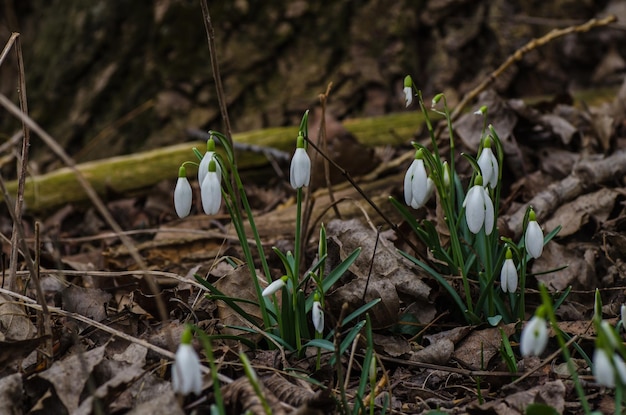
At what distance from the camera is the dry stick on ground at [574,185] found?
2.78m

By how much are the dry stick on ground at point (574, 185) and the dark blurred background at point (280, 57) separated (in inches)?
68.4

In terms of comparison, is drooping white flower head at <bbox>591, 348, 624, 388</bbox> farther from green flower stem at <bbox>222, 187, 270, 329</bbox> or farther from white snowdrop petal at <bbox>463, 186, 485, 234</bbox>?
green flower stem at <bbox>222, 187, 270, 329</bbox>

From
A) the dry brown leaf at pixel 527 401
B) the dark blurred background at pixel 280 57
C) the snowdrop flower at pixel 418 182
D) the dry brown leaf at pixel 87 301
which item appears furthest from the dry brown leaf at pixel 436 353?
the dark blurred background at pixel 280 57

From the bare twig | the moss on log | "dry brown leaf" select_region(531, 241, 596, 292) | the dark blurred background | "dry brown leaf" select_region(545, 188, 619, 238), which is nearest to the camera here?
"dry brown leaf" select_region(531, 241, 596, 292)

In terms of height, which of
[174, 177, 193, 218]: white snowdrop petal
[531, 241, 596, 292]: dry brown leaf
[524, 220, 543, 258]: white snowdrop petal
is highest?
[174, 177, 193, 218]: white snowdrop petal

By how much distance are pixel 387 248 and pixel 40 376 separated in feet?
3.97

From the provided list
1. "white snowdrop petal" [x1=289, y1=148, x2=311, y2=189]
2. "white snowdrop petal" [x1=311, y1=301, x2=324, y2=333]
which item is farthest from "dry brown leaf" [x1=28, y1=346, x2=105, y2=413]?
"white snowdrop petal" [x1=289, y1=148, x2=311, y2=189]

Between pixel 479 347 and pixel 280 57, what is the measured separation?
120 inches

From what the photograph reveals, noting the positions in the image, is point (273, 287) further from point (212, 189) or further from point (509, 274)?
point (509, 274)

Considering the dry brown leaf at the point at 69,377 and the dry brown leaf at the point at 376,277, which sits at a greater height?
the dry brown leaf at the point at 69,377

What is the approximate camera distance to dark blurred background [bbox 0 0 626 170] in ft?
15.3

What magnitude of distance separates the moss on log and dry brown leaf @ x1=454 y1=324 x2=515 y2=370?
2.05 m

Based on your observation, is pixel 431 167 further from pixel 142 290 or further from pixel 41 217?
pixel 41 217

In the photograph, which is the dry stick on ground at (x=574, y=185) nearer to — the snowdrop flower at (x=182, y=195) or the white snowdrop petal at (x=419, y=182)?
the white snowdrop petal at (x=419, y=182)
